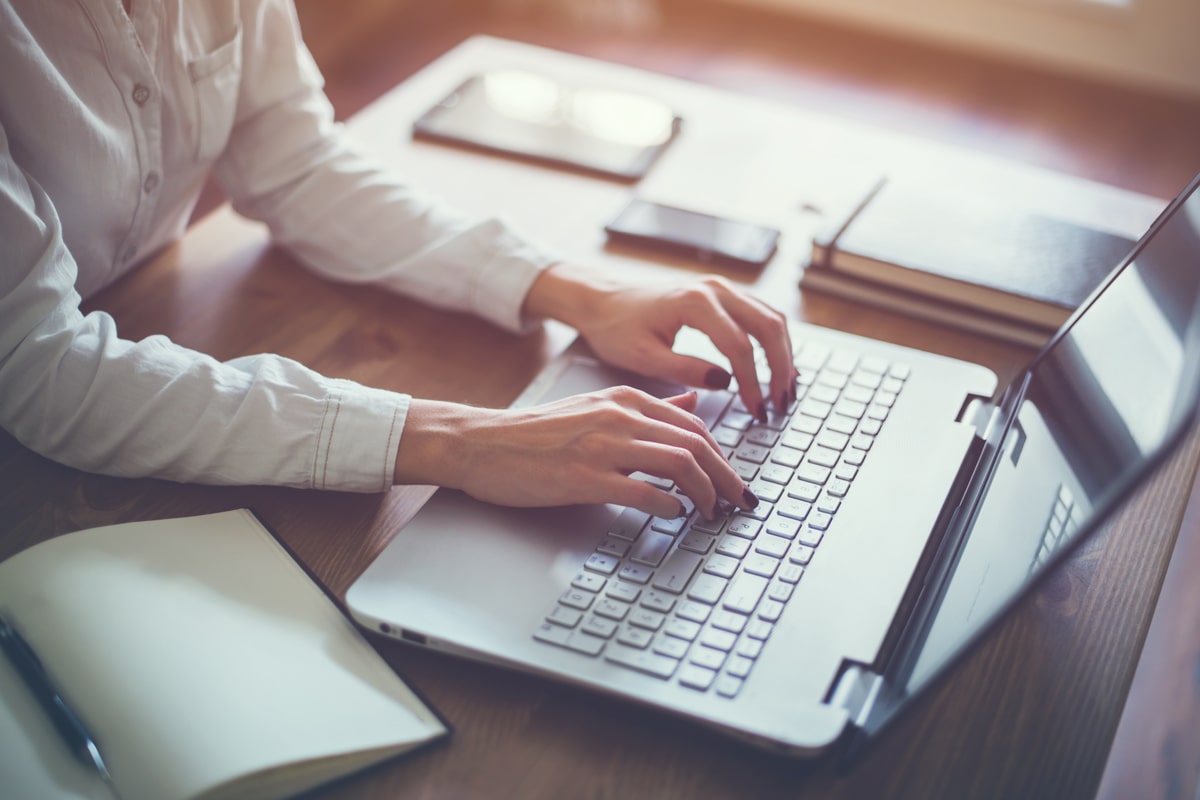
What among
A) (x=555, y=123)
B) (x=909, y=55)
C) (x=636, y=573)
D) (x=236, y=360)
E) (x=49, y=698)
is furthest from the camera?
(x=909, y=55)

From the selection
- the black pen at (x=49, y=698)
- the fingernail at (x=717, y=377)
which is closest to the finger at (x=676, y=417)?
the fingernail at (x=717, y=377)

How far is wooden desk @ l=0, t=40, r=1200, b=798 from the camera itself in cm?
59

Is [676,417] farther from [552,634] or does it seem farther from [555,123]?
[555,123]

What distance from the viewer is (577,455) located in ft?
2.37

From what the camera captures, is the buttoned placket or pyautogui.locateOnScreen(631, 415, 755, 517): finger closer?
pyautogui.locateOnScreen(631, 415, 755, 517): finger

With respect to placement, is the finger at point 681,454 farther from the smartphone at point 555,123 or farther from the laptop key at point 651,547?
the smartphone at point 555,123

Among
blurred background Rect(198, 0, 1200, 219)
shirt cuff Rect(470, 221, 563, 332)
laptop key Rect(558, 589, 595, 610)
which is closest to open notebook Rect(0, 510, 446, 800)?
laptop key Rect(558, 589, 595, 610)

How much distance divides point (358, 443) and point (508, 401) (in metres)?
0.16

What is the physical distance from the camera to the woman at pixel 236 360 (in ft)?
2.40

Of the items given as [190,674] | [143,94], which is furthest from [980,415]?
[143,94]

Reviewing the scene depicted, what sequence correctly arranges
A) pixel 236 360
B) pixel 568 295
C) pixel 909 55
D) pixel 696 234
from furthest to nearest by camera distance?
pixel 909 55, pixel 696 234, pixel 568 295, pixel 236 360

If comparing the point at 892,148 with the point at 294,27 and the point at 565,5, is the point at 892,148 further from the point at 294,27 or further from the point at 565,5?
the point at 565,5

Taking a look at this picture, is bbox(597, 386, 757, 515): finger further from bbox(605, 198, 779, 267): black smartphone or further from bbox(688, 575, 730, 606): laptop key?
bbox(605, 198, 779, 267): black smartphone

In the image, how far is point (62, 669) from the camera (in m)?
0.60
